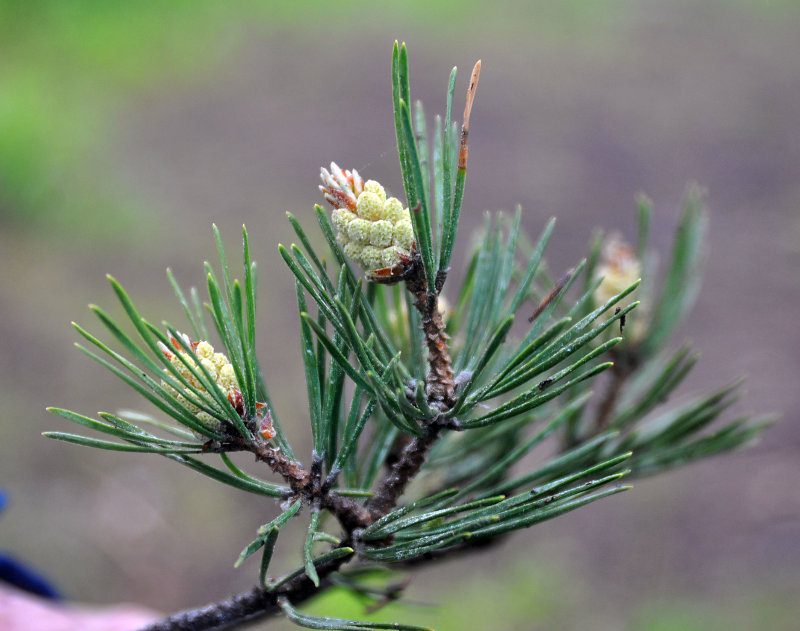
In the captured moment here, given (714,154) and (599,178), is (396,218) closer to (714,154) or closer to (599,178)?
(599,178)

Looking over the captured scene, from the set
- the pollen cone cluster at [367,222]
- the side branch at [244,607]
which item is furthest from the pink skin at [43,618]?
the pollen cone cluster at [367,222]

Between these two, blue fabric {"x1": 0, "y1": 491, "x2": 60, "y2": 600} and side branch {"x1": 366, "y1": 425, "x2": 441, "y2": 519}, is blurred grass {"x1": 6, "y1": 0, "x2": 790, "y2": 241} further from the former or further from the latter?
side branch {"x1": 366, "y1": 425, "x2": 441, "y2": 519}

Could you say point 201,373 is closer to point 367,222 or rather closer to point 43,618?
point 367,222

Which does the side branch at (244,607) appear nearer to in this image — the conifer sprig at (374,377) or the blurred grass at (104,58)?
the conifer sprig at (374,377)

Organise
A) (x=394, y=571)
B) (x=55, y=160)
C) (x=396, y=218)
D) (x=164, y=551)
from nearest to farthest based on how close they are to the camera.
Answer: (x=396, y=218) → (x=394, y=571) → (x=164, y=551) → (x=55, y=160)

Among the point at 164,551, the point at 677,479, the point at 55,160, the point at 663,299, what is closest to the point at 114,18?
the point at 55,160

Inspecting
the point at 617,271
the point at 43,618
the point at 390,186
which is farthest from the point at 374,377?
the point at 390,186
